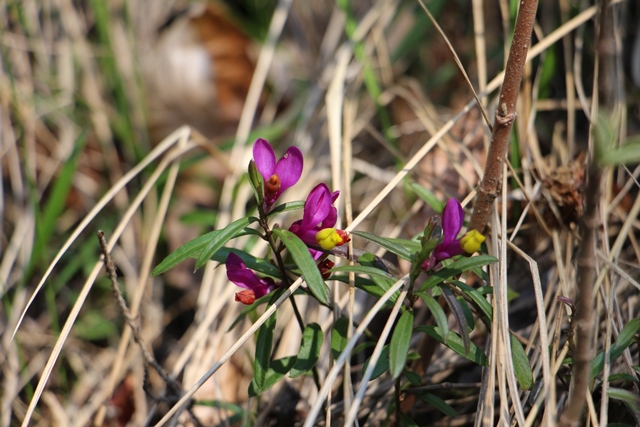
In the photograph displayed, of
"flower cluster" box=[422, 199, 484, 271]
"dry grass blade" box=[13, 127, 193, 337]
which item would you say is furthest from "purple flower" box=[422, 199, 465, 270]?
"dry grass blade" box=[13, 127, 193, 337]

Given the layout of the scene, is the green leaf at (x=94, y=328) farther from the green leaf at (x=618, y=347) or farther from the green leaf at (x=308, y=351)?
the green leaf at (x=618, y=347)

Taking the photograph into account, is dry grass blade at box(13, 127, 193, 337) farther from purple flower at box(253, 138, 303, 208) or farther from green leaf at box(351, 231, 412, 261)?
green leaf at box(351, 231, 412, 261)

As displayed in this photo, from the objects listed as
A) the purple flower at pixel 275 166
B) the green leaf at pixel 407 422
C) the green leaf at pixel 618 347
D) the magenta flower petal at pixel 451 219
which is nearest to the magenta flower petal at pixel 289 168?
the purple flower at pixel 275 166

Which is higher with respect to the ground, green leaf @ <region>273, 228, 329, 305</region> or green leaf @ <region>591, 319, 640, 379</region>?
green leaf @ <region>273, 228, 329, 305</region>

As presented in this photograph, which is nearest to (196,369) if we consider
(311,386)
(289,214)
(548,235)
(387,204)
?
(311,386)

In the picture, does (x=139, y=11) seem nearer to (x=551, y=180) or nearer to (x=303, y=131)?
(x=303, y=131)

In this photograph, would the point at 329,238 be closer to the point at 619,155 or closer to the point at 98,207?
the point at 619,155

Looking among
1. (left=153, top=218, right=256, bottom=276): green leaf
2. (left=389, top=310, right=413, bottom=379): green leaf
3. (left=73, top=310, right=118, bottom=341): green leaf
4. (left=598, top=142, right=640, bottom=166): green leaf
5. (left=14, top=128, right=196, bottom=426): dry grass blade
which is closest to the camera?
(left=598, top=142, right=640, bottom=166): green leaf
